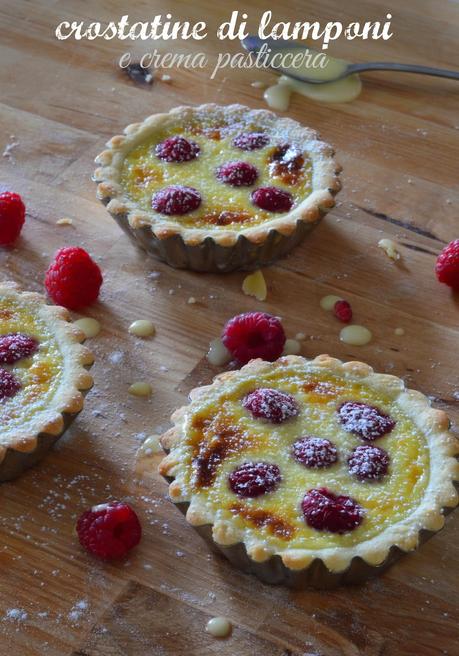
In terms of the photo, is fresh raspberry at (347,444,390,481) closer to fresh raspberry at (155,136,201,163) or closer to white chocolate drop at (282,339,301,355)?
white chocolate drop at (282,339,301,355)

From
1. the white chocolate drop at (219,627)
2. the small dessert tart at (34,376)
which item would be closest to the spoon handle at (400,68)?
the small dessert tart at (34,376)

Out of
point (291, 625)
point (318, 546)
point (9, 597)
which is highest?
point (318, 546)

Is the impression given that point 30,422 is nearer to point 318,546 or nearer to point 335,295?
point 318,546

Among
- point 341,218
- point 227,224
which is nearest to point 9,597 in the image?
point 227,224

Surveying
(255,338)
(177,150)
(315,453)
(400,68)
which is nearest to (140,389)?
(255,338)

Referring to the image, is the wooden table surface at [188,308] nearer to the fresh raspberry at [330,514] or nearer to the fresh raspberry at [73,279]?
the fresh raspberry at [73,279]

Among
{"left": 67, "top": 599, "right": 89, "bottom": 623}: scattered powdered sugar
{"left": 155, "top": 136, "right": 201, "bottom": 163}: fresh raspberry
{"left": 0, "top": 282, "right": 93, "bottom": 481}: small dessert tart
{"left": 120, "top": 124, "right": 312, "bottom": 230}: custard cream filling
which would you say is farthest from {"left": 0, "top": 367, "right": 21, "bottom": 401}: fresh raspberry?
{"left": 155, "top": 136, "right": 201, "bottom": 163}: fresh raspberry
